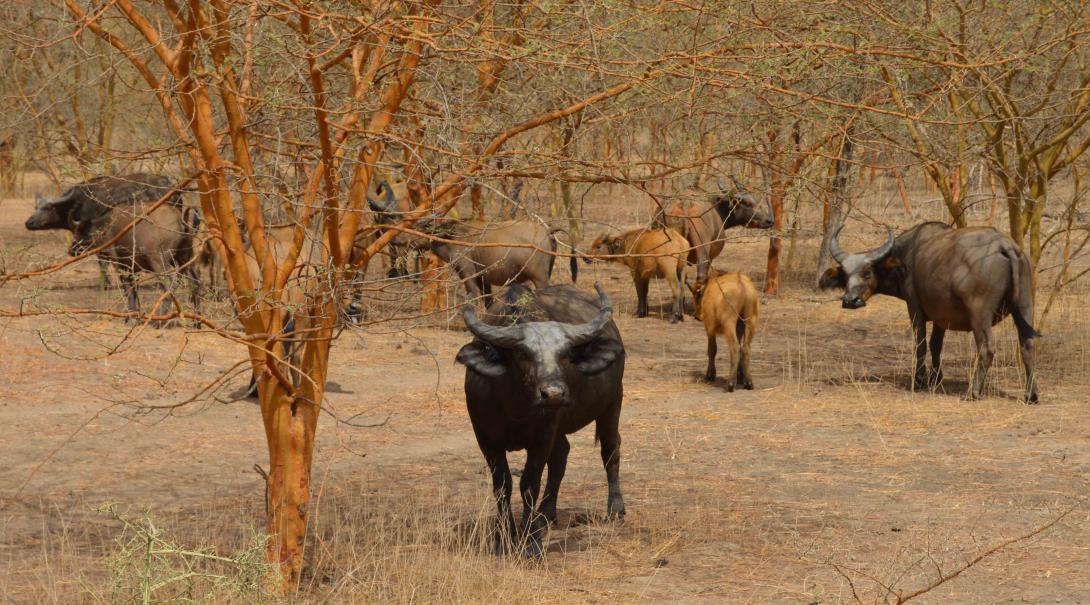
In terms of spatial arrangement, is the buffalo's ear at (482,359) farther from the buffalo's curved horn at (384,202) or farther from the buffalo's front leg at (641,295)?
the buffalo's front leg at (641,295)

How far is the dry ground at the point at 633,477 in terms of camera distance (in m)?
6.55

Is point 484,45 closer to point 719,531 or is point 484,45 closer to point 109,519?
point 719,531

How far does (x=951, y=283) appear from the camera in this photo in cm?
1166

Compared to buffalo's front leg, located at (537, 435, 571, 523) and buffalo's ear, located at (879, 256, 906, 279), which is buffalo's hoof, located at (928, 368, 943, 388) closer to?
buffalo's ear, located at (879, 256, 906, 279)

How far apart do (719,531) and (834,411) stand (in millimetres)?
4061

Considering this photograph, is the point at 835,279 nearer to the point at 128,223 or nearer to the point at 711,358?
the point at 711,358

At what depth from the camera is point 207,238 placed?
6.21m

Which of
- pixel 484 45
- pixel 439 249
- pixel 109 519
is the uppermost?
pixel 484 45

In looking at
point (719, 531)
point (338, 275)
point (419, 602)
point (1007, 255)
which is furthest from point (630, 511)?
point (1007, 255)

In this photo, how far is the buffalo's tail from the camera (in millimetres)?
11312

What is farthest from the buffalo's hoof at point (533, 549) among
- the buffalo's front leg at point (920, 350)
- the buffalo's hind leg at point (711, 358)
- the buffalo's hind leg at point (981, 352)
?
the buffalo's front leg at point (920, 350)

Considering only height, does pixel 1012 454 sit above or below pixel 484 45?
below

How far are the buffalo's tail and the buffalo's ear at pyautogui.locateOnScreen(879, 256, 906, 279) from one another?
1368mm

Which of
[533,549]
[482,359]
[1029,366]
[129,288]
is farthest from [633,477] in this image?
[1029,366]
